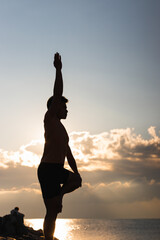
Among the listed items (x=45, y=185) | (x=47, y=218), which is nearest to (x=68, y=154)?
(x=45, y=185)

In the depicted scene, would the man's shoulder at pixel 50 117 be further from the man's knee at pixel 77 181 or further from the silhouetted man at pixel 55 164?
the man's knee at pixel 77 181

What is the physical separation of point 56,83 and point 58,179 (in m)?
1.66

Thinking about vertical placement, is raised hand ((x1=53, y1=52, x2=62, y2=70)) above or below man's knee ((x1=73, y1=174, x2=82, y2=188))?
above

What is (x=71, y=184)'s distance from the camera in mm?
5227

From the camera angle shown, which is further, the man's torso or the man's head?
the man's head

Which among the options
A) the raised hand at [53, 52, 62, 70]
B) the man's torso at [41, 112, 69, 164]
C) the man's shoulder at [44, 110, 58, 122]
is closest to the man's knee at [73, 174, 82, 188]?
the man's torso at [41, 112, 69, 164]

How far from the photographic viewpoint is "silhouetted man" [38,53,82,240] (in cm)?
509

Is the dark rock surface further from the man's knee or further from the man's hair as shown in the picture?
the man's hair

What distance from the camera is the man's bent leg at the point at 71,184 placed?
5.20 metres


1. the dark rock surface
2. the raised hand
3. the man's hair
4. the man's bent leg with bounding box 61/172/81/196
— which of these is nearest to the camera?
the man's bent leg with bounding box 61/172/81/196

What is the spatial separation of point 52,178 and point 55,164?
0.24 metres

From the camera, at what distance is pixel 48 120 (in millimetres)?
5414

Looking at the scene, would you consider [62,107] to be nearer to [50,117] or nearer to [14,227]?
[50,117]

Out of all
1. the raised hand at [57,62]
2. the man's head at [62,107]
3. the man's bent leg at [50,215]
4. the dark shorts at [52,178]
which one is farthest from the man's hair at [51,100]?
the man's bent leg at [50,215]
